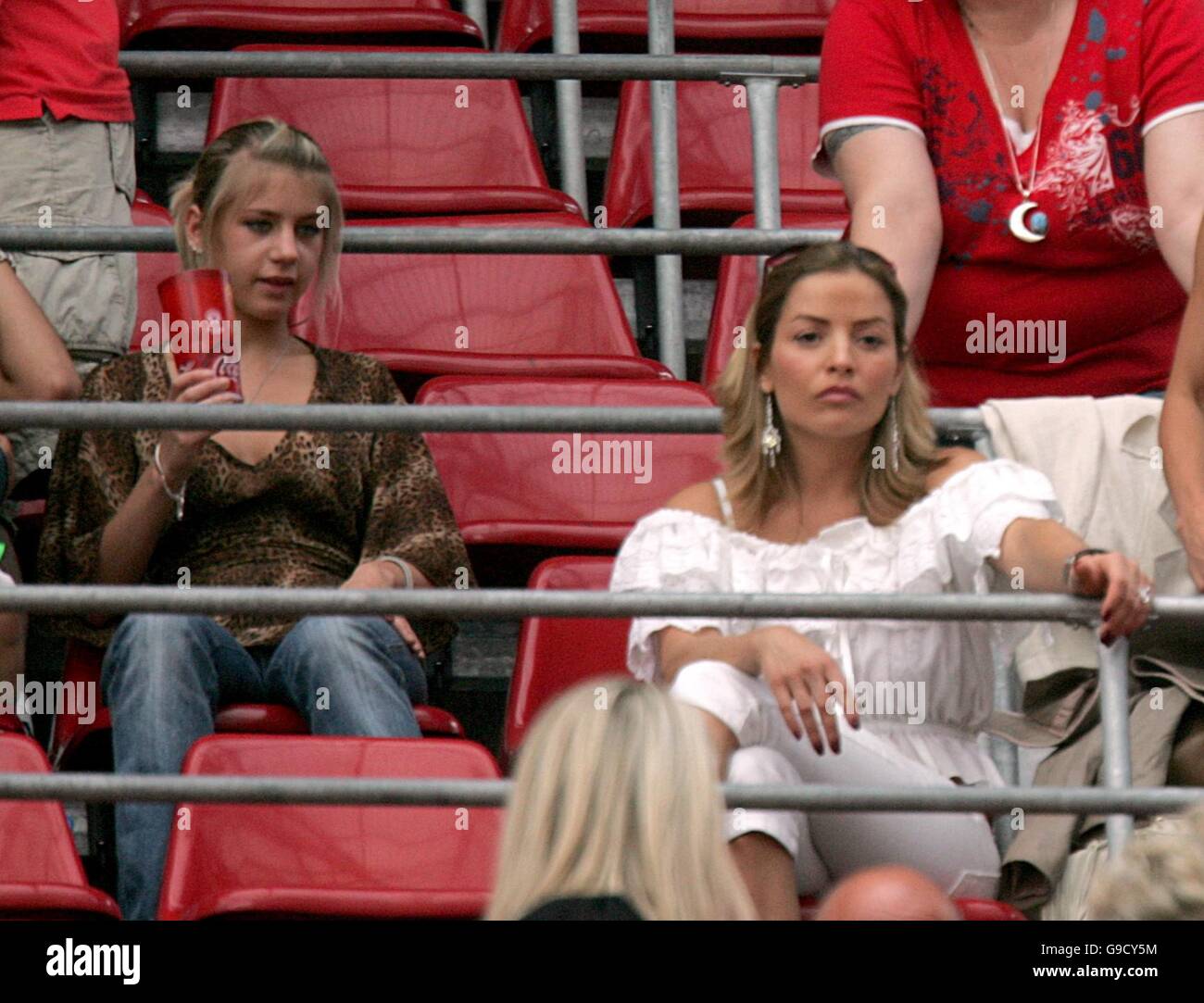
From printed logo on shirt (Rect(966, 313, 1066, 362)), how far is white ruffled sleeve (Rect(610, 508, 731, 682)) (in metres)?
0.52

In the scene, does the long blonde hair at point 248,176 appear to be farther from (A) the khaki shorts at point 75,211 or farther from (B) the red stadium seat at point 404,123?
(B) the red stadium seat at point 404,123

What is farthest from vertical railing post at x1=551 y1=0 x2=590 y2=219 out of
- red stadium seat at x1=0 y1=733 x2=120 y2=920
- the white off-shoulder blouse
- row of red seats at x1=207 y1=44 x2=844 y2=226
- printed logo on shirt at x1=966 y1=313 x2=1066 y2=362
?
red stadium seat at x1=0 y1=733 x2=120 y2=920

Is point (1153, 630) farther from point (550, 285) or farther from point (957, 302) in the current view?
point (550, 285)

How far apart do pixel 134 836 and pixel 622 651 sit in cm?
64

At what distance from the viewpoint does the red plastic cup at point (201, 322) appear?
2494 mm

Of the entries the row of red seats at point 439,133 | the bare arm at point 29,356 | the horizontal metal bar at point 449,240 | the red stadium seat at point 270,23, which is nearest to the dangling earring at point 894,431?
the horizontal metal bar at point 449,240

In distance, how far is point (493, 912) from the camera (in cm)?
178

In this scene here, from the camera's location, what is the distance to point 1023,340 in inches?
116

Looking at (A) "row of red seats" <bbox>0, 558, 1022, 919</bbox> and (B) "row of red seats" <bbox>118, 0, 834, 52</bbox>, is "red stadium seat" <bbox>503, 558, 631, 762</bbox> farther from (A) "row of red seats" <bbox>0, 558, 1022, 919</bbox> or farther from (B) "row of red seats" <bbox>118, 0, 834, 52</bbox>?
(B) "row of red seats" <bbox>118, 0, 834, 52</bbox>

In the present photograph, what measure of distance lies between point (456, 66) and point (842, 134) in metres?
0.60

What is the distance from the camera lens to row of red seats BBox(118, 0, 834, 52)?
407 centimetres

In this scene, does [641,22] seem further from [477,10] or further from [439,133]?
[439,133]

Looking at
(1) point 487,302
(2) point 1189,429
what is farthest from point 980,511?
(1) point 487,302
